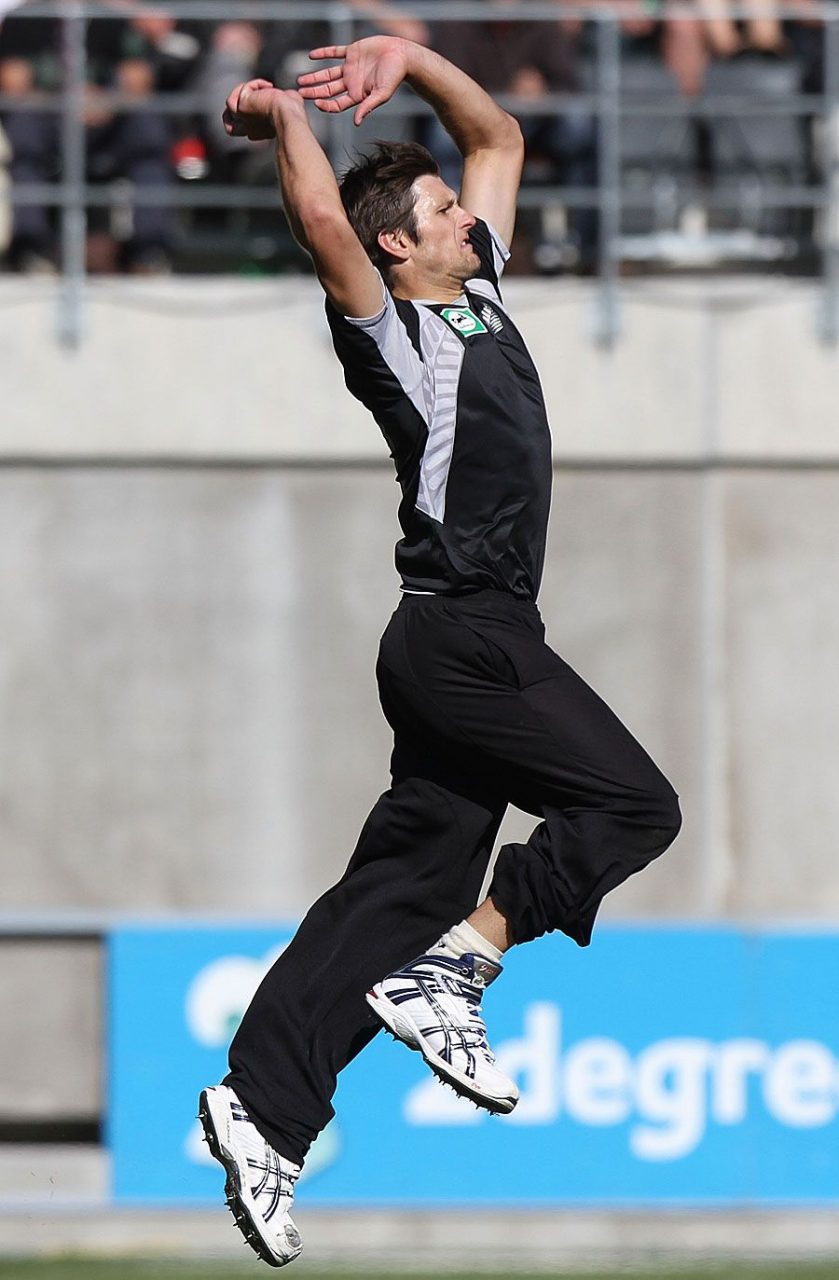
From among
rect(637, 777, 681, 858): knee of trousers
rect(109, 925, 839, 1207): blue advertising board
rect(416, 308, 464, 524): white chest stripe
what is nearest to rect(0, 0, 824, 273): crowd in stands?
rect(109, 925, 839, 1207): blue advertising board

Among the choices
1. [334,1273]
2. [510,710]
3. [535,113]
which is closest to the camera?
[510,710]

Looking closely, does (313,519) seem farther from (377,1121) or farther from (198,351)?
(377,1121)

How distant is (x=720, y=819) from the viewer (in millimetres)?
10703

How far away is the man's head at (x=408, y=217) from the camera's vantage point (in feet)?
15.7

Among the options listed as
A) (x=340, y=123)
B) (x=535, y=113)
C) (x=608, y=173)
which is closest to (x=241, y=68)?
(x=340, y=123)

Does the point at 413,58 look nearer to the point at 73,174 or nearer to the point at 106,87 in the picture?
the point at 73,174

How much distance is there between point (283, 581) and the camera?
35.1 ft

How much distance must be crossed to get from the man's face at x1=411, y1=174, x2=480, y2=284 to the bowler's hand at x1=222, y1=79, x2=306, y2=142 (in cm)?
36

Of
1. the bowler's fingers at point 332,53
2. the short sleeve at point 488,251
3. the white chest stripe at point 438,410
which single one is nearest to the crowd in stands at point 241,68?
the short sleeve at point 488,251

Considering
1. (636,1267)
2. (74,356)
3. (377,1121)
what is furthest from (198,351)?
(636,1267)

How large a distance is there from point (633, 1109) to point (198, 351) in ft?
13.6

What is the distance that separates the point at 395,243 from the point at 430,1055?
1.76m

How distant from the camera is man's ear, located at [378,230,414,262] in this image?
4801 millimetres

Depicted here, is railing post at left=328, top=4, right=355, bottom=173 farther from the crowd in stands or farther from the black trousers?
the black trousers
